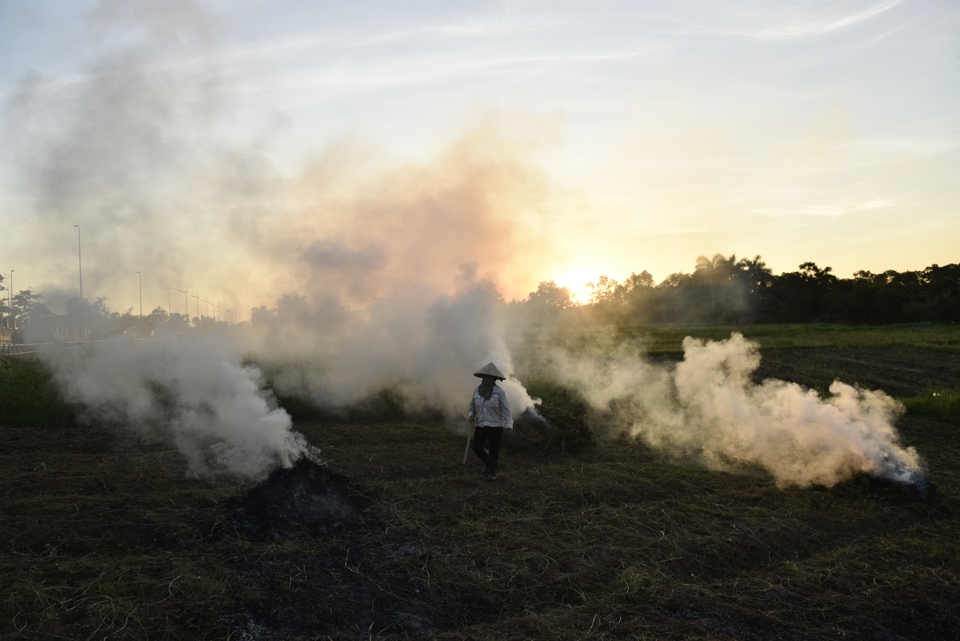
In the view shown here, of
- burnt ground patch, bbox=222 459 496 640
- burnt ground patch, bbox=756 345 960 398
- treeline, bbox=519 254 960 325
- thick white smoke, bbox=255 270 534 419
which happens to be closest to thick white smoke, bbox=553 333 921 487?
thick white smoke, bbox=255 270 534 419

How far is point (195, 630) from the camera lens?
5.09m

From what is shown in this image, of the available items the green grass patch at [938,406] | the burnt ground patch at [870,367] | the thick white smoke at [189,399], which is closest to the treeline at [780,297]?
the burnt ground patch at [870,367]

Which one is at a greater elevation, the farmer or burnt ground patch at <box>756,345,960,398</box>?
the farmer

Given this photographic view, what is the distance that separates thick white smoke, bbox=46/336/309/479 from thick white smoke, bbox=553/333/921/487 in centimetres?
730

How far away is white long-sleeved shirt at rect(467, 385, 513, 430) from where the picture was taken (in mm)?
10203

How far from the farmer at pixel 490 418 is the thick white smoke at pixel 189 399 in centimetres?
260

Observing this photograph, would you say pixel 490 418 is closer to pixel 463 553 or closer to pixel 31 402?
pixel 463 553

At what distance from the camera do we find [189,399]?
40.6ft

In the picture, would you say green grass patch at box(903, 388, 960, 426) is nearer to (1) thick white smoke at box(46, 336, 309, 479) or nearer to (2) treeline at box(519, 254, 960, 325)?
(1) thick white smoke at box(46, 336, 309, 479)

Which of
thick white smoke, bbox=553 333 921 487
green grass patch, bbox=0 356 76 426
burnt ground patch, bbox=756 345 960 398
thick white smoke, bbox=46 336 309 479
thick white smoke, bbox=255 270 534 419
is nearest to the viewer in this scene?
thick white smoke, bbox=46 336 309 479

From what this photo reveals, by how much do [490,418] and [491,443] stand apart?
378 mm

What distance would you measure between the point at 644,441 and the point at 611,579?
7.28 metres

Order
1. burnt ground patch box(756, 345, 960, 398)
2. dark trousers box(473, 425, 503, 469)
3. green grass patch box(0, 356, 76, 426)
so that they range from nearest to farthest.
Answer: dark trousers box(473, 425, 503, 469) < green grass patch box(0, 356, 76, 426) < burnt ground patch box(756, 345, 960, 398)

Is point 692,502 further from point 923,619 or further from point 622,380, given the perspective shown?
point 622,380
